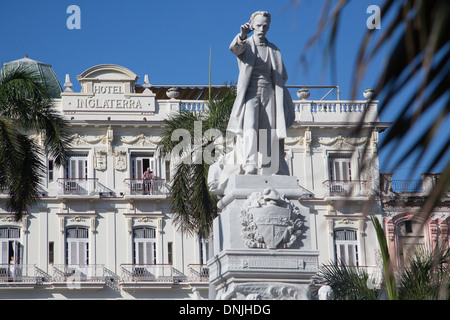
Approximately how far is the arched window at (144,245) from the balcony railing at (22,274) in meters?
4.53

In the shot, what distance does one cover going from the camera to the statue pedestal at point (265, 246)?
10352 mm

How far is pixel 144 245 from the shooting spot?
1868 inches

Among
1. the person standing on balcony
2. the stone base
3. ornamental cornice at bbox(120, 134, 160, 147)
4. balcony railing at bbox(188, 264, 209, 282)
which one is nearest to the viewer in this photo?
the stone base

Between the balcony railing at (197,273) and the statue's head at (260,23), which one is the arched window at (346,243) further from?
the statue's head at (260,23)

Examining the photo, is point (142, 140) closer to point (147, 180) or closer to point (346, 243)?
point (147, 180)

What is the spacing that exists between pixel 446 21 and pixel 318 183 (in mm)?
46658

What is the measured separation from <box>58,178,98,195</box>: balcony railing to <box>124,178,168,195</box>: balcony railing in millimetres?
1717

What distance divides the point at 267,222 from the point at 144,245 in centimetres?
3744

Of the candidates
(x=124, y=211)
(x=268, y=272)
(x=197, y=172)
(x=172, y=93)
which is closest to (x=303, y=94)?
(x=172, y=93)

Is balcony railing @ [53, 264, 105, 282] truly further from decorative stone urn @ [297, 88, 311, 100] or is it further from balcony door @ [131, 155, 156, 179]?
decorative stone urn @ [297, 88, 311, 100]

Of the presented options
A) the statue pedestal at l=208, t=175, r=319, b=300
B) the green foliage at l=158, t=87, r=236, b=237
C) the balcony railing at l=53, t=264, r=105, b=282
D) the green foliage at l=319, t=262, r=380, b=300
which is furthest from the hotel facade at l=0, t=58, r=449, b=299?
the statue pedestal at l=208, t=175, r=319, b=300

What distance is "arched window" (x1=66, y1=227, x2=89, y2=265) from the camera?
46.7 meters

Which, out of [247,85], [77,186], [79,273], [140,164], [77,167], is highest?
[140,164]
